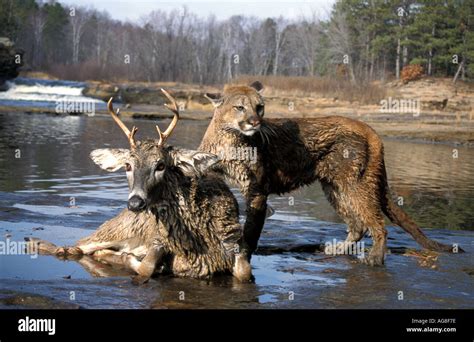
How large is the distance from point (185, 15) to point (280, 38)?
17945 millimetres

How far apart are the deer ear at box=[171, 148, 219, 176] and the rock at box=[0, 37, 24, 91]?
4796 centimetres

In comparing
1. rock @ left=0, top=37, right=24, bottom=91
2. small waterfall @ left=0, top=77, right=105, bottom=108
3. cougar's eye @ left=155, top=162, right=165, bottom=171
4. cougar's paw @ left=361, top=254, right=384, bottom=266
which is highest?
rock @ left=0, top=37, right=24, bottom=91

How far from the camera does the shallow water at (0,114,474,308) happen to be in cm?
799

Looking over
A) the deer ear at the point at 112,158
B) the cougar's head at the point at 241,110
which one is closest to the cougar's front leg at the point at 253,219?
the cougar's head at the point at 241,110

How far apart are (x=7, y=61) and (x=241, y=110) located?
4788cm

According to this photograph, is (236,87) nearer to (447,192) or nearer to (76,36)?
(447,192)

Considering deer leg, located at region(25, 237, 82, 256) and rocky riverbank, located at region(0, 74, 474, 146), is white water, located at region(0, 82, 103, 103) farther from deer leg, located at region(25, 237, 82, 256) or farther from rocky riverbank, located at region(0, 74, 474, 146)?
deer leg, located at region(25, 237, 82, 256)

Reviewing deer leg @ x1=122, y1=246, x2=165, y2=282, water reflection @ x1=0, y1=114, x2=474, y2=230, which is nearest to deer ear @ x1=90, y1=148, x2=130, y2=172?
deer leg @ x1=122, y1=246, x2=165, y2=282

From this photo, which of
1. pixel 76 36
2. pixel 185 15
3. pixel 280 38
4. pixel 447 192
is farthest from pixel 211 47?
pixel 447 192

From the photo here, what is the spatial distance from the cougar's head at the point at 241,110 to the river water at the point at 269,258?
1.75 metres

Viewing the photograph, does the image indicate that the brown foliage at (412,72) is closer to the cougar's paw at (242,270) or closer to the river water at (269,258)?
the river water at (269,258)

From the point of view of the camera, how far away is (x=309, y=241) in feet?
37.3

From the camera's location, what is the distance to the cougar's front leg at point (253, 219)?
999 cm

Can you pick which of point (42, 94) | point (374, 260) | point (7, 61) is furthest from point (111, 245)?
point (42, 94)
